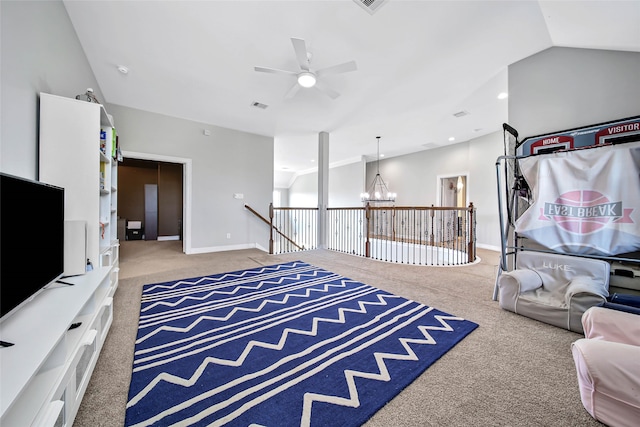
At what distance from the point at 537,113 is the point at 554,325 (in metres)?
2.29

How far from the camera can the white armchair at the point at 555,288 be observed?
1843 millimetres

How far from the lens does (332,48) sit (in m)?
2.82

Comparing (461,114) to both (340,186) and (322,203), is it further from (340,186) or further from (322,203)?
(340,186)

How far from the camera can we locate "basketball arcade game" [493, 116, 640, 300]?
1.88m

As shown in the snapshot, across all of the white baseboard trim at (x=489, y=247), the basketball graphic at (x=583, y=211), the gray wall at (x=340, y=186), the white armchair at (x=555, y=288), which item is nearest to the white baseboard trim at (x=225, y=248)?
the gray wall at (x=340, y=186)

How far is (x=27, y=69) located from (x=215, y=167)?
369 centimetres

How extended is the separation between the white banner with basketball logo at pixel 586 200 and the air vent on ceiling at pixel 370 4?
2.06m

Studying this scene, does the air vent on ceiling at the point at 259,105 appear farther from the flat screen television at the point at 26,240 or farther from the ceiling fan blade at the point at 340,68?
the flat screen television at the point at 26,240

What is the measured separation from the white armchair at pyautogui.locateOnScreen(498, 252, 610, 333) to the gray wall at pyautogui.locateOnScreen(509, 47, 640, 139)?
1.45 meters

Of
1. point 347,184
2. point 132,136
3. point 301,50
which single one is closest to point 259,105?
point 301,50

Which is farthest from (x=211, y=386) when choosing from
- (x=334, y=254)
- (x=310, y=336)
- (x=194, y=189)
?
(x=194, y=189)

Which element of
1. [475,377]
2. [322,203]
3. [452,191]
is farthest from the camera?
[452,191]

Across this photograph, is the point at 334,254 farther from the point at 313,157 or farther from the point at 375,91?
the point at 313,157

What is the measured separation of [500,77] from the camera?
11.2 feet
